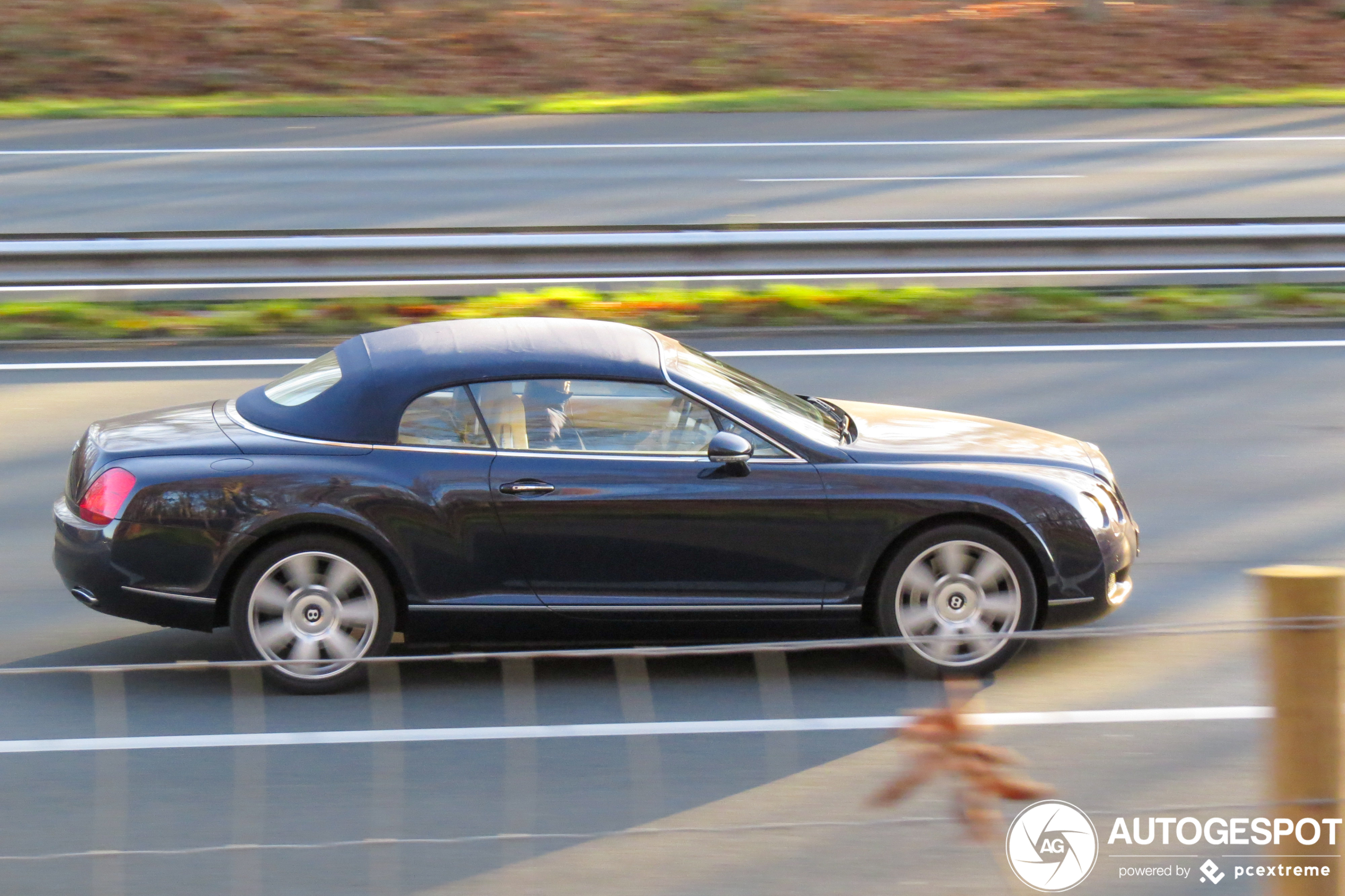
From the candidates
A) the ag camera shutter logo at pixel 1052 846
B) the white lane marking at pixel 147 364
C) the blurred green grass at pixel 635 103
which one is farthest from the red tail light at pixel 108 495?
the blurred green grass at pixel 635 103

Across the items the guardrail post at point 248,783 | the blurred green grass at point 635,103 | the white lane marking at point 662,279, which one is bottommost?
the guardrail post at point 248,783

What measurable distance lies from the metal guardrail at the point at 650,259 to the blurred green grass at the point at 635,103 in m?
10.5

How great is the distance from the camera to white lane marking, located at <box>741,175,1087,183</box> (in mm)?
17141

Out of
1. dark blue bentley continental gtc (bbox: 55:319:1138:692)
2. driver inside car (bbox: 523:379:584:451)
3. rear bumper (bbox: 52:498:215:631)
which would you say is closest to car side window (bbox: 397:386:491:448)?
dark blue bentley continental gtc (bbox: 55:319:1138:692)

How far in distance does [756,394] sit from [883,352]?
4.87 metres

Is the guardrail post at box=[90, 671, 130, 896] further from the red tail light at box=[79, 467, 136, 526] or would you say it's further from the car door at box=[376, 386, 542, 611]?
the car door at box=[376, 386, 542, 611]

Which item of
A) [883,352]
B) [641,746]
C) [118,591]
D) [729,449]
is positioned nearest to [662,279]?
[883,352]

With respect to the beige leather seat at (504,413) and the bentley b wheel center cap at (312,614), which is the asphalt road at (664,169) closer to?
the beige leather seat at (504,413)

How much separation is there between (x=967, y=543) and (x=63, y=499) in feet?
12.0

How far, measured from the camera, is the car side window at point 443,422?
5836mm

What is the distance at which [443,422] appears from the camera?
5859mm

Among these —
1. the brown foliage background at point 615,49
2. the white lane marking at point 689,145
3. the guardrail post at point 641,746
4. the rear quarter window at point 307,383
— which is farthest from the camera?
the brown foliage background at point 615,49

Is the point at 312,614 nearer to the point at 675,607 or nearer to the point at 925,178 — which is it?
the point at 675,607

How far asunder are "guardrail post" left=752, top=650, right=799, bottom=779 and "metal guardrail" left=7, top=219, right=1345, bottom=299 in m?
6.44
